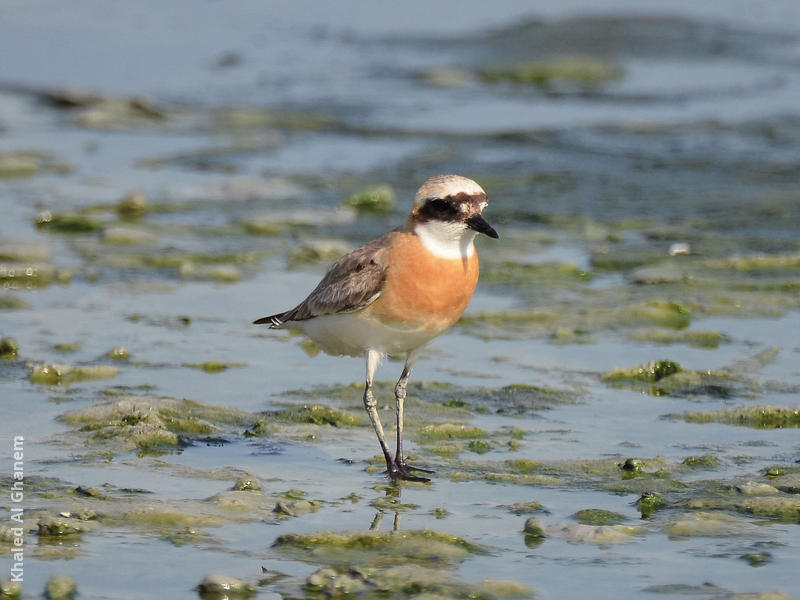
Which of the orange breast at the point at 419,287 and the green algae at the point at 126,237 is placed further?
the green algae at the point at 126,237

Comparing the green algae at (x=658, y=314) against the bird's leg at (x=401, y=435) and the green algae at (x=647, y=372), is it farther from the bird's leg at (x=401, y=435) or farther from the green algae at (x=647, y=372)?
the bird's leg at (x=401, y=435)

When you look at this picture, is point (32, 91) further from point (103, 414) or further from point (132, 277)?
point (103, 414)

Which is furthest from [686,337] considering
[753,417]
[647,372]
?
[753,417]

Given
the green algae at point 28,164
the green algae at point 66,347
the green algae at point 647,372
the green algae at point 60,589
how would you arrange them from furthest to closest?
1. the green algae at point 28,164
2. the green algae at point 66,347
3. the green algae at point 647,372
4. the green algae at point 60,589

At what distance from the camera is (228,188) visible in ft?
42.0

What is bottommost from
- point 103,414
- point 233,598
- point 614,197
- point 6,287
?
point 233,598

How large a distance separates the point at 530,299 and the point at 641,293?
0.76m

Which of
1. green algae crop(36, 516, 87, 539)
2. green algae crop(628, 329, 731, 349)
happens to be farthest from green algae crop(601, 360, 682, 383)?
green algae crop(36, 516, 87, 539)

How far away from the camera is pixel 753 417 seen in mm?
7148

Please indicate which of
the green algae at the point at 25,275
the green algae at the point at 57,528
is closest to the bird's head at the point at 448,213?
the green algae at the point at 57,528

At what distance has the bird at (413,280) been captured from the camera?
6.51 m

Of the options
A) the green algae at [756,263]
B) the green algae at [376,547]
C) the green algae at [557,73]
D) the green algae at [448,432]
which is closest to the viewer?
the green algae at [376,547]

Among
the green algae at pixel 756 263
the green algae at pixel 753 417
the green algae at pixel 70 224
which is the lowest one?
the green algae at pixel 753 417

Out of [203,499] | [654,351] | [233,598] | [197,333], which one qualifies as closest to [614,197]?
[654,351]
